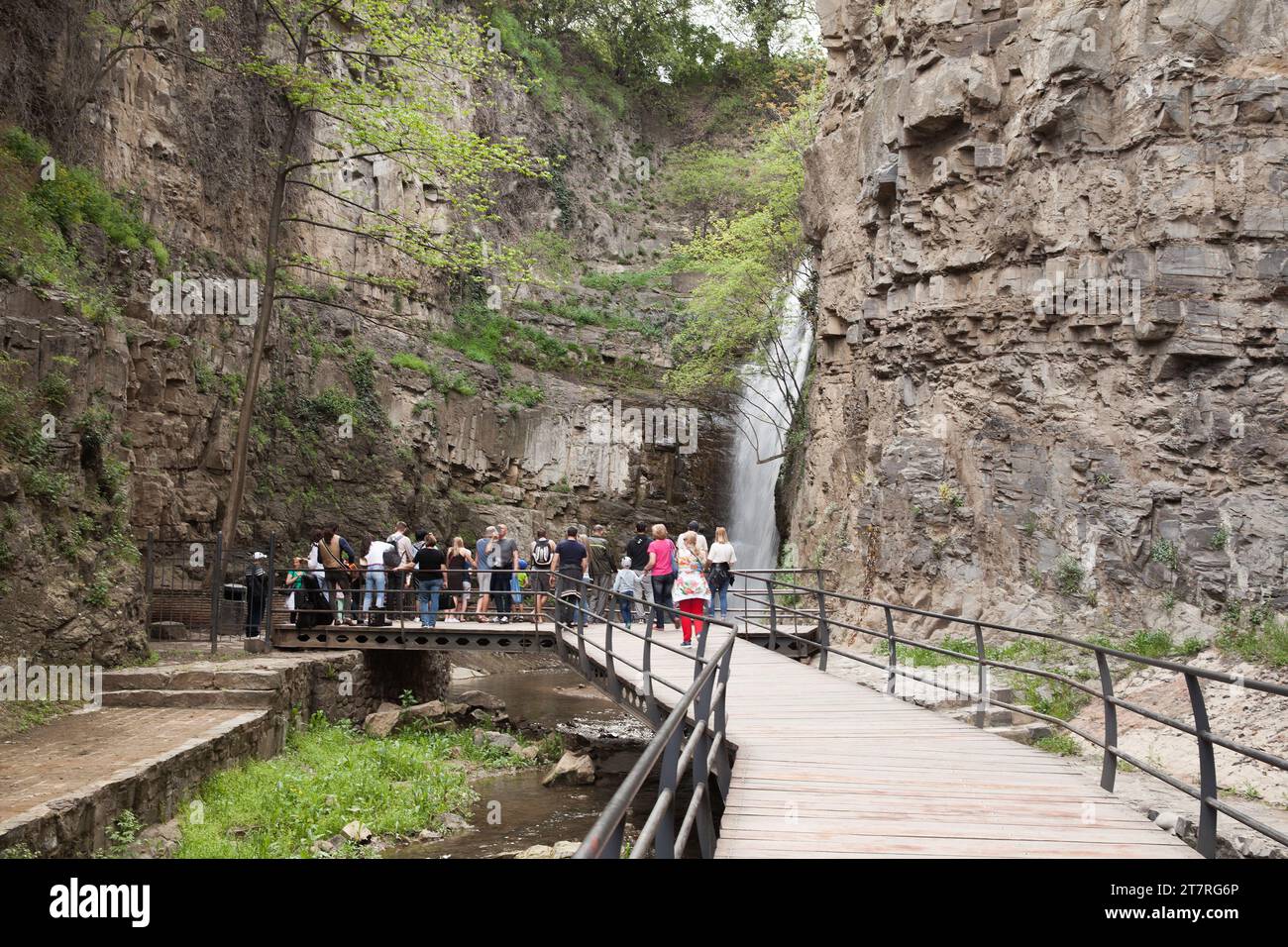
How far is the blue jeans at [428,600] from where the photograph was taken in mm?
17312

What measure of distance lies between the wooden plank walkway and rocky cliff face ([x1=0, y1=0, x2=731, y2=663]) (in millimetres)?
9134

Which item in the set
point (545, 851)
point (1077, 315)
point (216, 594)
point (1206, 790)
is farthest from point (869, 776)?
point (216, 594)

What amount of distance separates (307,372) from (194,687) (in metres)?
14.7

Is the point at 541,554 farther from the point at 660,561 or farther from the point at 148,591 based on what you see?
the point at 148,591

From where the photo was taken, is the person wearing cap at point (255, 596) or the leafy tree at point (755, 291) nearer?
the person wearing cap at point (255, 596)

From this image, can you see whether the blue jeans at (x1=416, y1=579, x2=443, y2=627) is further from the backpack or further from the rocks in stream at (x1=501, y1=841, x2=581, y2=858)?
the rocks in stream at (x1=501, y1=841, x2=581, y2=858)

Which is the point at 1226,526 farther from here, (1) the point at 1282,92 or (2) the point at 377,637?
(2) the point at 377,637

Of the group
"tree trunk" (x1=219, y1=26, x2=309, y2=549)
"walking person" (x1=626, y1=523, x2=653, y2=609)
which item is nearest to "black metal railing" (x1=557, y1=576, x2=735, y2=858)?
"walking person" (x1=626, y1=523, x2=653, y2=609)

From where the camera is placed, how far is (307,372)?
26750 mm

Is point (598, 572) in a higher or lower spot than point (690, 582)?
lower

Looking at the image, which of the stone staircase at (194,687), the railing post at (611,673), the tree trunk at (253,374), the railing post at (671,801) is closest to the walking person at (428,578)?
the tree trunk at (253,374)

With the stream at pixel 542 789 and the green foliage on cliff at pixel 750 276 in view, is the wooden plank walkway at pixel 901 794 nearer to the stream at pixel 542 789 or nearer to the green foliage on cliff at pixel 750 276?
the stream at pixel 542 789

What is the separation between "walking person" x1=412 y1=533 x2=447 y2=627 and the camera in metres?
17.3

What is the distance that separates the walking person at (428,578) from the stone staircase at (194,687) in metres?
3.46
